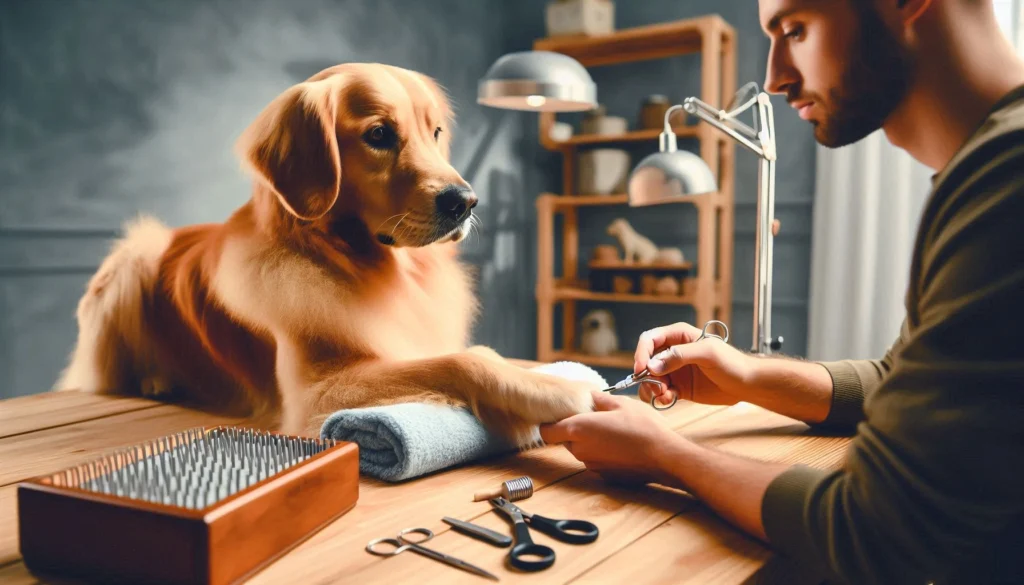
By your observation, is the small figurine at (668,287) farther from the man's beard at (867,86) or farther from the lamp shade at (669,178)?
the man's beard at (867,86)

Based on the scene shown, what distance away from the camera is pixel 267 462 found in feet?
2.23

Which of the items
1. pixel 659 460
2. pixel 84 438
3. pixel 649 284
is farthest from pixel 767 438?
pixel 649 284

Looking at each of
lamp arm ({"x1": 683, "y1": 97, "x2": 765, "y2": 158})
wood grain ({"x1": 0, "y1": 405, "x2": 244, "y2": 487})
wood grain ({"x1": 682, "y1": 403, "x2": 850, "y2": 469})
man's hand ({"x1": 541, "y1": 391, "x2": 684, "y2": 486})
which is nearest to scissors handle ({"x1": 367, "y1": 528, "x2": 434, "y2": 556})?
man's hand ({"x1": 541, "y1": 391, "x2": 684, "y2": 486})

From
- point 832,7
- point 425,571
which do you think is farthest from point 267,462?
point 832,7

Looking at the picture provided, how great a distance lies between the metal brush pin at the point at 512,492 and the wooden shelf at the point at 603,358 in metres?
2.55

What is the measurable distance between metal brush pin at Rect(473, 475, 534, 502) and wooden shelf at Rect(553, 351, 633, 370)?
8.35 feet

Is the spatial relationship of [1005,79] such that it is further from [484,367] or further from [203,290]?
[203,290]

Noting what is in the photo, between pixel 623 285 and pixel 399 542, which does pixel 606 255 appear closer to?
pixel 623 285

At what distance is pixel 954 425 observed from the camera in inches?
22.0

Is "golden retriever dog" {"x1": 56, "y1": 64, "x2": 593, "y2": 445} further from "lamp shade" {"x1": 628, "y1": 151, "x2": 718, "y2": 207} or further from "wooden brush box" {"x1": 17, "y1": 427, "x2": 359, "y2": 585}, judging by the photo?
"lamp shade" {"x1": 628, "y1": 151, "x2": 718, "y2": 207}

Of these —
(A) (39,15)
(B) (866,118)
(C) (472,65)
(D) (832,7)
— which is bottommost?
(B) (866,118)

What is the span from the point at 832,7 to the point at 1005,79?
0.59 feet

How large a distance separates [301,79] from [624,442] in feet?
8.50

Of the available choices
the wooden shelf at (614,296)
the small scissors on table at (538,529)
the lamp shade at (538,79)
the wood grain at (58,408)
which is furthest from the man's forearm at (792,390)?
the wooden shelf at (614,296)
